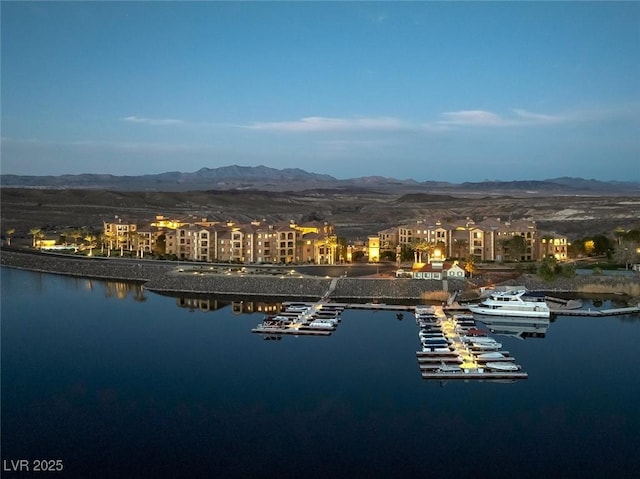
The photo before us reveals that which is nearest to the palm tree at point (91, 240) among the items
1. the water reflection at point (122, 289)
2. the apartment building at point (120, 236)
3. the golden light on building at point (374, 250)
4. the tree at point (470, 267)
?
the apartment building at point (120, 236)

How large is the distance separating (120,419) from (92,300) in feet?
46.3

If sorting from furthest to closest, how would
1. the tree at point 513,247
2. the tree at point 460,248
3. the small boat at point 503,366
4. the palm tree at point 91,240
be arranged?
the palm tree at point 91,240 < the tree at point 460,248 < the tree at point 513,247 < the small boat at point 503,366

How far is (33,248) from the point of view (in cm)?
4362

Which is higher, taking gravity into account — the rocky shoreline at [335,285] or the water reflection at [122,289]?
the rocky shoreline at [335,285]

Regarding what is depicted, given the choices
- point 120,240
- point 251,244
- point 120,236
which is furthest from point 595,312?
point 120,236

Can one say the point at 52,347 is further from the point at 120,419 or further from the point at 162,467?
the point at 162,467

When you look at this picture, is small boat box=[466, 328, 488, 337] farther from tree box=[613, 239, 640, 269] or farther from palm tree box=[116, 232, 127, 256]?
palm tree box=[116, 232, 127, 256]

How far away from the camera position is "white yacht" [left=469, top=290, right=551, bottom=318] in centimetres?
2312

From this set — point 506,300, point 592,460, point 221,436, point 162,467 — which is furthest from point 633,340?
point 162,467

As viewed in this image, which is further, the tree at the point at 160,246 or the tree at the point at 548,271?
the tree at the point at 160,246

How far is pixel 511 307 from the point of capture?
2336 centimetres

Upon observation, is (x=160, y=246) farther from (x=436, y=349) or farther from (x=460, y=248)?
(x=436, y=349)

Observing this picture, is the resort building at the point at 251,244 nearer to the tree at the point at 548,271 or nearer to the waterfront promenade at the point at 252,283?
the waterfront promenade at the point at 252,283

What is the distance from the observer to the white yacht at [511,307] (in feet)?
75.9
